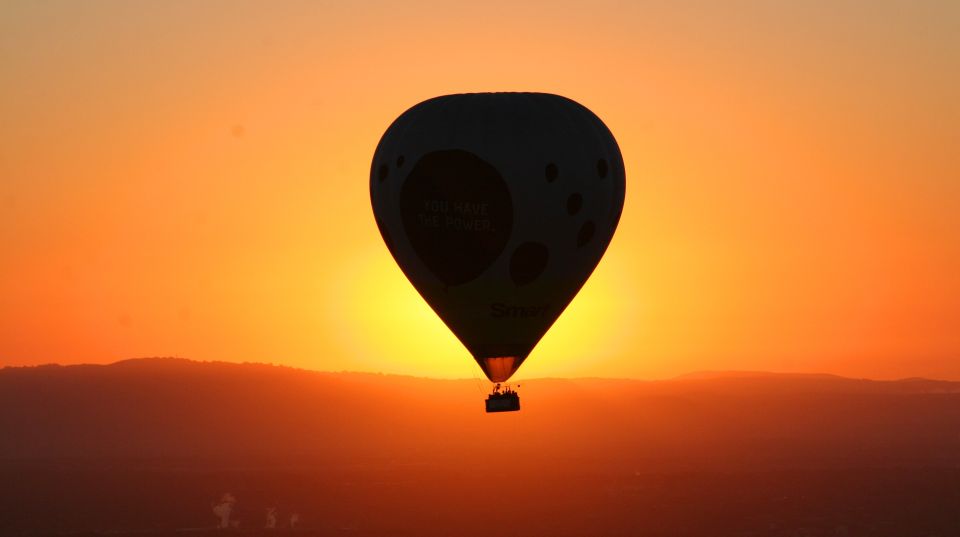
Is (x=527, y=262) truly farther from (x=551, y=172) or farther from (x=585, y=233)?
(x=551, y=172)

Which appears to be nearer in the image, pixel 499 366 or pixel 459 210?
pixel 459 210

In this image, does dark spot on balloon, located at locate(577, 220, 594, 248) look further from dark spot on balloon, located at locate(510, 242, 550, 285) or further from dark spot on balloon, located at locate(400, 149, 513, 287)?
dark spot on balloon, located at locate(400, 149, 513, 287)

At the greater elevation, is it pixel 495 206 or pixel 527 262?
pixel 495 206

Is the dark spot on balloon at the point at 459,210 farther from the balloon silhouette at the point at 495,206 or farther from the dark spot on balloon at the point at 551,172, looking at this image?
the dark spot on balloon at the point at 551,172

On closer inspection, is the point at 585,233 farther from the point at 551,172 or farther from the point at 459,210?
the point at 459,210

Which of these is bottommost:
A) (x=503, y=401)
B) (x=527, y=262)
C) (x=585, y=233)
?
(x=503, y=401)

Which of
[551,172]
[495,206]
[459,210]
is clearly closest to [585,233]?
[551,172]

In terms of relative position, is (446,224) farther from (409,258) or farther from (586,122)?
(586,122)
